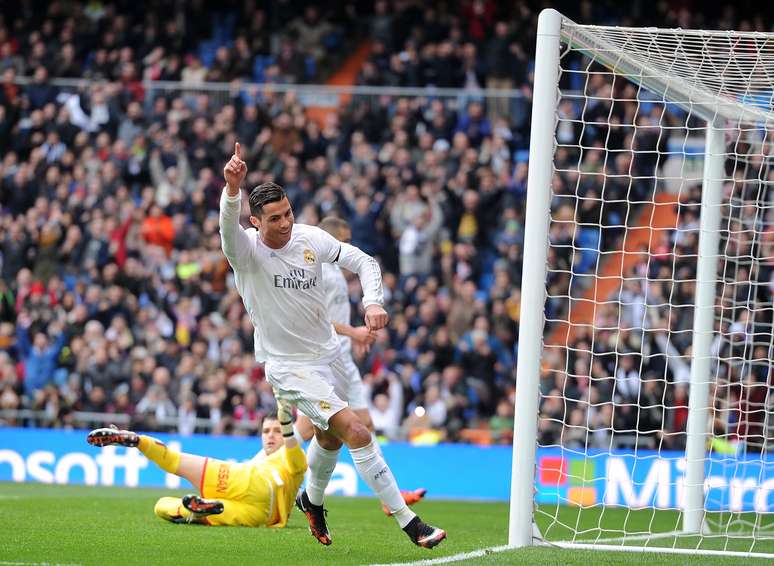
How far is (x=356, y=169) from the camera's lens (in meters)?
20.6

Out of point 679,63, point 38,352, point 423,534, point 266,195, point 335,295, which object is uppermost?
point 679,63

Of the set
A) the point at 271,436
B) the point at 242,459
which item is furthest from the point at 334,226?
the point at 242,459

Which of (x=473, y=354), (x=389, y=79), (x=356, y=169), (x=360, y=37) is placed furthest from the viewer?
(x=360, y=37)

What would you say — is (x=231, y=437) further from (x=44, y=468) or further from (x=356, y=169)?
(x=356, y=169)

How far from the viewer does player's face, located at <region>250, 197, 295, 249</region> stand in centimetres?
764

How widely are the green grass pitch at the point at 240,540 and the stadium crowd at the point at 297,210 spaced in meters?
5.32

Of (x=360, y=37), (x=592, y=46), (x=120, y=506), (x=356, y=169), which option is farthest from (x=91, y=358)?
(x=592, y=46)

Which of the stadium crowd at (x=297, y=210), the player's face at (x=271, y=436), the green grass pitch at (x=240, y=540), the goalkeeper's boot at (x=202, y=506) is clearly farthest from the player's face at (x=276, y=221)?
the stadium crowd at (x=297, y=210)

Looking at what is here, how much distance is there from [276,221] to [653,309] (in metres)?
10.8

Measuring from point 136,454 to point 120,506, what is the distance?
5125mm

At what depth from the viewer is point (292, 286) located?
7.81m

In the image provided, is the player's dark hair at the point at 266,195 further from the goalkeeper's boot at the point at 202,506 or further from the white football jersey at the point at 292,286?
the goalkeeper's boot at the point at 202,506

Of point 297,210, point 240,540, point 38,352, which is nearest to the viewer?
point 240,540

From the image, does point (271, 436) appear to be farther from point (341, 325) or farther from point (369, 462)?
point (369, 462)
